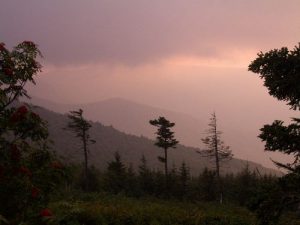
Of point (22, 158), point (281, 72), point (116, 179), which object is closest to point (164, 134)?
point (116, 179)

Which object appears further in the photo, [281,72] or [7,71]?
[281,72]

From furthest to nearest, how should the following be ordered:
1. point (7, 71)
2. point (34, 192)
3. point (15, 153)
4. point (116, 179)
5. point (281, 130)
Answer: point (116, 179) < point (281, 130) < point (7, 71) < point (15, 153) < point (34, 192)

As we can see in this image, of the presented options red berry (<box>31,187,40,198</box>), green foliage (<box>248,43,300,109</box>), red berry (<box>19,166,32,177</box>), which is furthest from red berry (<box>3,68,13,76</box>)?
green foliage (<box>248,43,300,109</box>)

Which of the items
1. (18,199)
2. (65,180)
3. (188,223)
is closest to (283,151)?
(65,180)


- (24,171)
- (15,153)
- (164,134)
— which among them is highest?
(164,134)

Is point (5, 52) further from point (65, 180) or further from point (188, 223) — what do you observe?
point (188, 223)

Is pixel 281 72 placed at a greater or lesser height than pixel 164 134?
lesser

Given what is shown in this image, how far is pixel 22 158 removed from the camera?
8.58 meters

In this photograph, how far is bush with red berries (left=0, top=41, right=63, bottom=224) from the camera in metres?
8.11

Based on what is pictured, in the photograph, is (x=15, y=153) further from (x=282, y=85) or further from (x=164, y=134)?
(x=164, y=134)

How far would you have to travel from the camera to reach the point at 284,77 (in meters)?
10.4

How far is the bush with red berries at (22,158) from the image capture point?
811 centimetres

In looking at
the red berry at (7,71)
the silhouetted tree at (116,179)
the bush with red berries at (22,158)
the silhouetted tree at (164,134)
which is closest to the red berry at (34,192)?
the bush with red berries at (22,158)

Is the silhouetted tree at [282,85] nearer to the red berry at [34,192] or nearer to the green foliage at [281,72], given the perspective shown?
the green foliage at [281,72]
